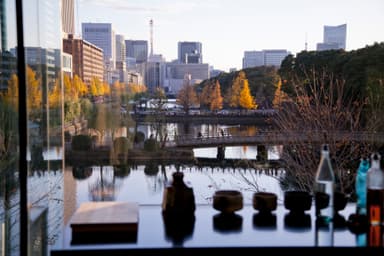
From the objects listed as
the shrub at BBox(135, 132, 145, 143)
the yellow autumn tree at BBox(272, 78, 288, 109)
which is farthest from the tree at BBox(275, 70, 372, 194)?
the shrub at BBox(135, 132, 145, 143)

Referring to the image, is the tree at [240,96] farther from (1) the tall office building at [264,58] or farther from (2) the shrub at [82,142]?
(2) the shrub at [82,142]

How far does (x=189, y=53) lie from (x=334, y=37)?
1586 millimetres

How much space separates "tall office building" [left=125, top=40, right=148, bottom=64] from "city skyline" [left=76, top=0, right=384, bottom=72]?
0.18 feet

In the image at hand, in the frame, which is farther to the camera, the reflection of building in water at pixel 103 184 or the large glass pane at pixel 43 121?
the reflection of building in water at pixel 103 184

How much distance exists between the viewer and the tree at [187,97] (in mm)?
4590

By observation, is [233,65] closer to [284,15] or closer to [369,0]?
[284,15]

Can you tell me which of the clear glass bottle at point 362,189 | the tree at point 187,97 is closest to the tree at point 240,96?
the tree at point 187,97

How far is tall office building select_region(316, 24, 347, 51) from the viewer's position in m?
4.29

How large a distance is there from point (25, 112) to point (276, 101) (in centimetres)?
459

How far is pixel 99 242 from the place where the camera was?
974 millimetres

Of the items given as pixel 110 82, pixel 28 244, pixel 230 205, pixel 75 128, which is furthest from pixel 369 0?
pixel 28 244

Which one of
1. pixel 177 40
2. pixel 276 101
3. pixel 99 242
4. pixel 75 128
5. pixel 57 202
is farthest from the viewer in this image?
pixel 276 101

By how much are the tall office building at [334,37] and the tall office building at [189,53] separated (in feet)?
4.48

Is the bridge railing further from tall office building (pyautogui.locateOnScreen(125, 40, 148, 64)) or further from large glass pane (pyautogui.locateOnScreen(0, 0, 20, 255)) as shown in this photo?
large glass pane (pyautogui.locateOnScreen(0, 0, 20, 255))
